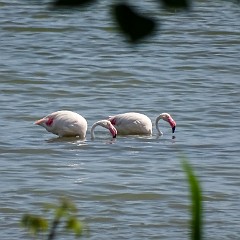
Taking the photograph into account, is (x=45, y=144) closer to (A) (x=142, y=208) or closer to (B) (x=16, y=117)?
(B) (x=16, y=117)

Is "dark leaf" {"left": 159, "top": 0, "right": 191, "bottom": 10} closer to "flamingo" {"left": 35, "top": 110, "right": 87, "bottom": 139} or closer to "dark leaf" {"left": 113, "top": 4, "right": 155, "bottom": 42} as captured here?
"dark leaf" {"left": 113, "top": 4, "right": 155, "bottom": 42}

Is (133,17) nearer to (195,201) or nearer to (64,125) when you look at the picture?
(195,201)

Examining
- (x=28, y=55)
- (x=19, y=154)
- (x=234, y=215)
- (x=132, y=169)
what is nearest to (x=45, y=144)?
(x=19, y=154)

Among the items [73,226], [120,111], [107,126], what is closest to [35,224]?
[73,226]

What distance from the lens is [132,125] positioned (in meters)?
9.69

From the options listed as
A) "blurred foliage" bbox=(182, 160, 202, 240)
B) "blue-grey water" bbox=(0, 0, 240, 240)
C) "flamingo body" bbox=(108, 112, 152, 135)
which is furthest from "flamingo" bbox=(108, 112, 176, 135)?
"blurred foliage" bbox=(182, 160, 202, 240)

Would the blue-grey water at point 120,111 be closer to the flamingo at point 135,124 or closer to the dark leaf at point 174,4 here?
the dark leaf at point 174,4

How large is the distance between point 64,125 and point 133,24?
801 cm

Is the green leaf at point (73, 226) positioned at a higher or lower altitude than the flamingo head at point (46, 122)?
higher

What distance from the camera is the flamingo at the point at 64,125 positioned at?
31.1 ft

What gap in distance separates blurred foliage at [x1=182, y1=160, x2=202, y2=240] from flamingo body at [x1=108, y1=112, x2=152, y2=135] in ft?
25.6

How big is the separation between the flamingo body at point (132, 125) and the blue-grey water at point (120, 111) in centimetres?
14

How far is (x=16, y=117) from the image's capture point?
10281 mm

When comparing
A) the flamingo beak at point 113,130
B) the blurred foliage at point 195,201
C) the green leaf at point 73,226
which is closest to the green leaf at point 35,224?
the green leaf at point 73,226
